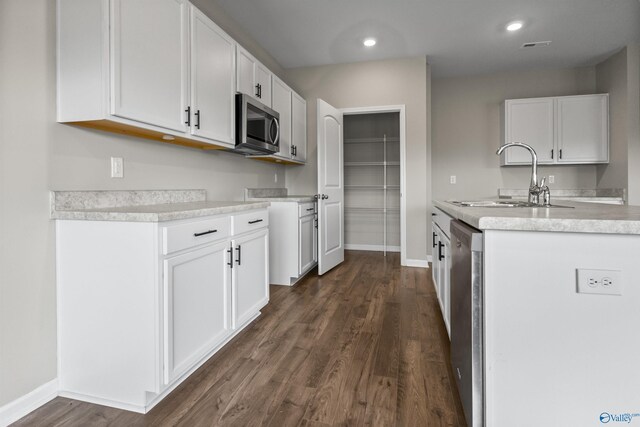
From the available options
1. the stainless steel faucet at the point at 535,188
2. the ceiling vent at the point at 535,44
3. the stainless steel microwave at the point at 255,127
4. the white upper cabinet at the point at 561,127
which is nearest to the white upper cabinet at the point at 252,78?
the stainless steel microwave at the point at 255,127

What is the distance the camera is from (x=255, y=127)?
2865 millimetres

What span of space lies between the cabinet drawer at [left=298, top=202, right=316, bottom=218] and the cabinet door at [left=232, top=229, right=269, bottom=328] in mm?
926

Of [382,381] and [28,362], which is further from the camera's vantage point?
[382,381]

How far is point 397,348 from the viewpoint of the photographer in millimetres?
2039

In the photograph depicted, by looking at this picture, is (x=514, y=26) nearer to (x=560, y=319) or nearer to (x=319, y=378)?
(x=560, y=319)

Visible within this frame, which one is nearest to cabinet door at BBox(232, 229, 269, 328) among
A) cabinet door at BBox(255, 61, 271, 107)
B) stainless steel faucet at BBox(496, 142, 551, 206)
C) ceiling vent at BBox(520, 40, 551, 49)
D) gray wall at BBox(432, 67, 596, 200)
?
cabinet door at BBox(255, 61, 271, 107)

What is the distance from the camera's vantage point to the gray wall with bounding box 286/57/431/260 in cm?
418

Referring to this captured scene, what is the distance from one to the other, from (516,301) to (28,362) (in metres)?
1.97

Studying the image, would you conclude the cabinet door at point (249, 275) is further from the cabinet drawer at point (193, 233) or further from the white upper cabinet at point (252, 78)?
the white upper cabinet at point (252, 78)

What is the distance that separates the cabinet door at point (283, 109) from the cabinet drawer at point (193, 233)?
5.83 ft

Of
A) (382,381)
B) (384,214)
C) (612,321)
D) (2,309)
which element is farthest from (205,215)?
(384,214)

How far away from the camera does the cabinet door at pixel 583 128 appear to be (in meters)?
4.23

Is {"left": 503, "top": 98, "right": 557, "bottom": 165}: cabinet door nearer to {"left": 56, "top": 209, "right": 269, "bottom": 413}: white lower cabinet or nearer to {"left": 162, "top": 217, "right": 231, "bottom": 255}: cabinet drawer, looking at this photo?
{"left": 162, "top": 217, "right": 231, "bottom": 255}: cabinet drawer

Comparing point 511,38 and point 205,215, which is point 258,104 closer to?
point 205,215
